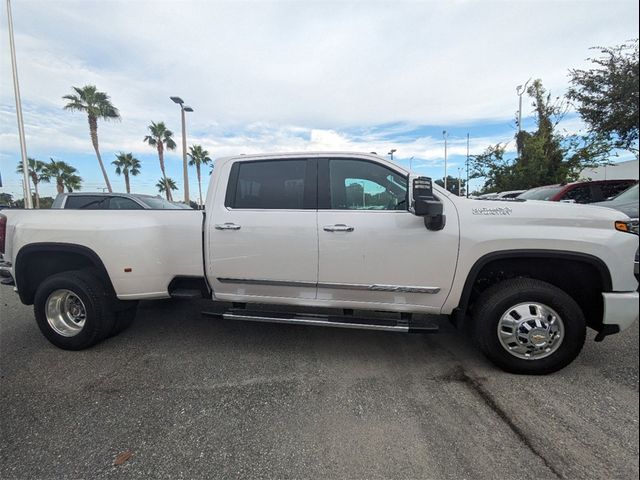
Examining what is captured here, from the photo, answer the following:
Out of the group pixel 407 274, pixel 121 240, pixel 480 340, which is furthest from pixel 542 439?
pixel 121 240

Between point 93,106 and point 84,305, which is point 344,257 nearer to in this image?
point 84,305

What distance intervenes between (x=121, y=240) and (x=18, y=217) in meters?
1.26

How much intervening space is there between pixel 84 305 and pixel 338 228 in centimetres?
268

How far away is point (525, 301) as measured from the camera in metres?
2.98

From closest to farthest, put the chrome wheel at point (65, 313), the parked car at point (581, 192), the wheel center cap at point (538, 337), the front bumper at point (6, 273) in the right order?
the wheel center cap at point (538, 337)
the chrome wheel at point (65, 313)
the front bumper at point (6, 273)
the parked car at point (581, 192)

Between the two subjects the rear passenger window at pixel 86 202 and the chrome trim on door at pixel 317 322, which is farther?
the rear passenger window at pixel 86 202

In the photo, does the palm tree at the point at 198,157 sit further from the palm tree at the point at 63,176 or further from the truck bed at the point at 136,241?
the truck bed at the point at 136,241

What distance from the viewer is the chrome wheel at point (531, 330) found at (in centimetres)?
295

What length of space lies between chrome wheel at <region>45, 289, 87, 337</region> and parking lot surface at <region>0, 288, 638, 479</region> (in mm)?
275

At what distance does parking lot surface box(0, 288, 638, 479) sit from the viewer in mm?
2104

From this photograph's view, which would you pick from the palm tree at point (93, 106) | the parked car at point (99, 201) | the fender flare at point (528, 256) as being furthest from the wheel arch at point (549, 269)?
the palm tree at point (93, 106)

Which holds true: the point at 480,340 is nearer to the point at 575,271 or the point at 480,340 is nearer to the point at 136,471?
the point at 575,271

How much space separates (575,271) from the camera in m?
3.09

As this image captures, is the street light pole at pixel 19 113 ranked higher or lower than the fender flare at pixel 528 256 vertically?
higher
